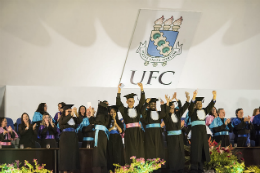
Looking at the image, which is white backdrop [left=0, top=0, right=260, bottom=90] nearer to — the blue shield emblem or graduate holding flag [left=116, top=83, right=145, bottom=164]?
the blue shield emblem

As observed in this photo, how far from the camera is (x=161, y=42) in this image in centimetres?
916

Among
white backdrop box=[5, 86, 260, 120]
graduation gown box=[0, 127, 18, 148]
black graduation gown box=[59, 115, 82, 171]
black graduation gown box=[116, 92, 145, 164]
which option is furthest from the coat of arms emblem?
graduation gown box=[0, 127, 18, 148]

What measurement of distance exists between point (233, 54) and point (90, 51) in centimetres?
390

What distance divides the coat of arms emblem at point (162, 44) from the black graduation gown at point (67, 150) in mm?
3062

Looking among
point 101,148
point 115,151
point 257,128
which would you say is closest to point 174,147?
point 115,151

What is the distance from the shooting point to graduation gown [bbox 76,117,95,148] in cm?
781

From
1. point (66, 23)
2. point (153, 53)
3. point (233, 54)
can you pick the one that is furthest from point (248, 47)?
point (66, 23)

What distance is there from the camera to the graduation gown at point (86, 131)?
781 centimetres

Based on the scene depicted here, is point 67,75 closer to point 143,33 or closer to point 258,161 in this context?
point 143,33

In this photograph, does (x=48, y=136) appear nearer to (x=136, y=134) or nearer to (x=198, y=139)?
(x=136, y=134)

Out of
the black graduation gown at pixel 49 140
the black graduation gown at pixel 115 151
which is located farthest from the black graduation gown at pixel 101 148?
the black graduation gown at pixel 49 140

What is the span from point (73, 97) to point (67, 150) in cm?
258

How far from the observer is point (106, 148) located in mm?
6980

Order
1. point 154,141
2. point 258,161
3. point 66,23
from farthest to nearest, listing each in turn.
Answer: point 66,23 < point 258,161 < point 154,141
